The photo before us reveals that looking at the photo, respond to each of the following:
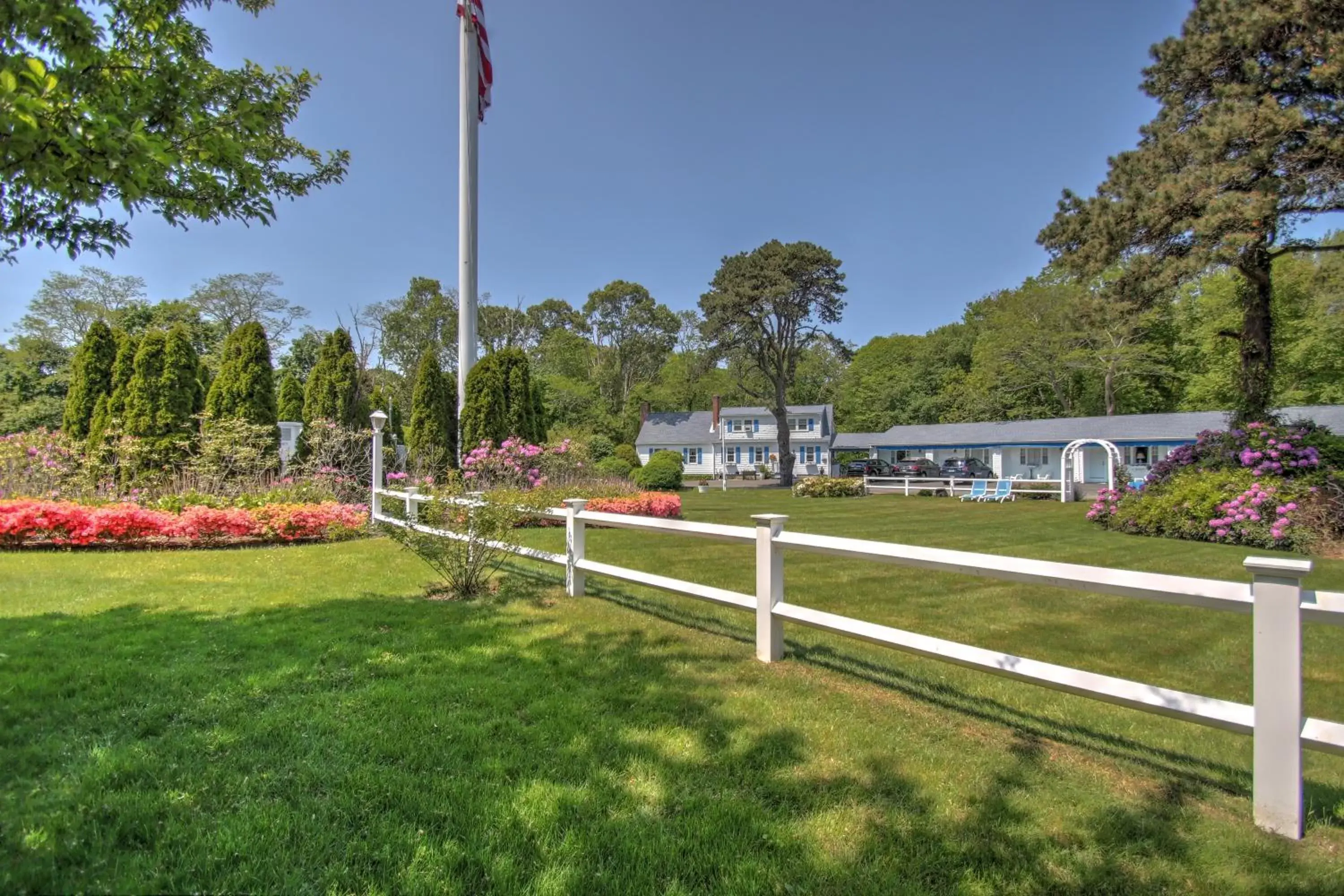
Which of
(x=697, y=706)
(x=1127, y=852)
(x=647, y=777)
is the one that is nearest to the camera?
(x=1127, y=852)

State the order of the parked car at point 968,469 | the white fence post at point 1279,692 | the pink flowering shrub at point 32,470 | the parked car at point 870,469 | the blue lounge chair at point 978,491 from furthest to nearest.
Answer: the parked car at point 870,469 < the parked car at point 968,469 < the blue lounge chair at point 978,491 < the pink flowering shrub at point 32,470 < the white fence post at point 1279,692

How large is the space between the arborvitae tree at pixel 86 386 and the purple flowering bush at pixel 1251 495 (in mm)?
22705

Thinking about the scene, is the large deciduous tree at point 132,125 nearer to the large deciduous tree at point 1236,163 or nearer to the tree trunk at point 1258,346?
the large deciduous tree at point 1236,163

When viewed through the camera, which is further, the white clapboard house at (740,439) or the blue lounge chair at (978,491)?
the white clapboard house at (740,439)

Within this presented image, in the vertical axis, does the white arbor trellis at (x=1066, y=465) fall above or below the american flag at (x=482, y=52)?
below

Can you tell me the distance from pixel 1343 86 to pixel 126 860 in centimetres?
1819

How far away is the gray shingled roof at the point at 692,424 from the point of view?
45.0 m

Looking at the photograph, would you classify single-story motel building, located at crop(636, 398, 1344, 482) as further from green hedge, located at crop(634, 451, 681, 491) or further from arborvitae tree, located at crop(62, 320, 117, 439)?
arborvitae tree, located at crop(62, 320, 117, 439)

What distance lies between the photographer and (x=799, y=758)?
2.74 metres

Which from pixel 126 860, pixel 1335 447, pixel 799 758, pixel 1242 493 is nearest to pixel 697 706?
pixel 799 758

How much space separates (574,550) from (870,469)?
28067 millimetres

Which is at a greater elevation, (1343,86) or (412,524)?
(1343,86)

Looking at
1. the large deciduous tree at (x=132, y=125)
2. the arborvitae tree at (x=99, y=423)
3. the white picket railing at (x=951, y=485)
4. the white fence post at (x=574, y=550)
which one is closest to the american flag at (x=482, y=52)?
the arborvitae tree at (x=99, y=423)

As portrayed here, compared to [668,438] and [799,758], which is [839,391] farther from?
[799,758]
